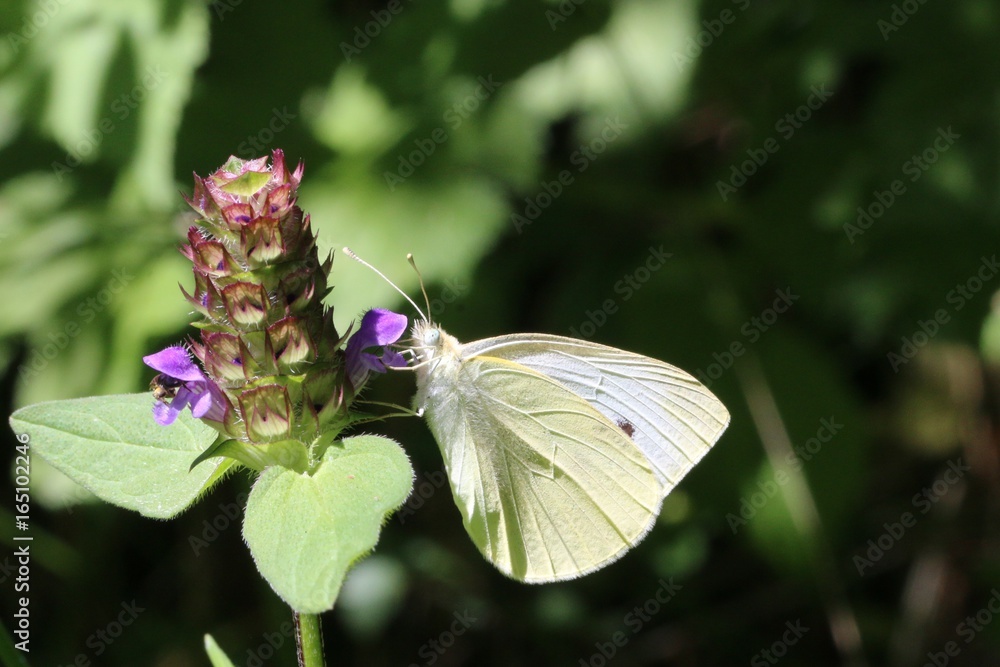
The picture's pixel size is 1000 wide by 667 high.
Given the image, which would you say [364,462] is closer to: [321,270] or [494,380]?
[321,270]
